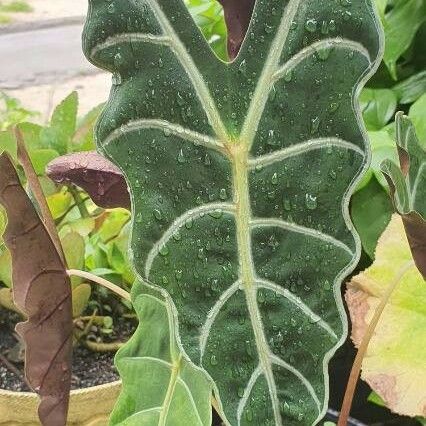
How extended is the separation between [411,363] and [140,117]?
425mm

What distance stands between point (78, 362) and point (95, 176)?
15.7 inches

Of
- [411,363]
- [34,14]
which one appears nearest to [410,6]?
[411,363]

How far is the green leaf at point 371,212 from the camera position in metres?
0.93

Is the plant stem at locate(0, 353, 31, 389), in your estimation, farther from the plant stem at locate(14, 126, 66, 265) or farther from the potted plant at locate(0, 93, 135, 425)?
the plant stem at locate(14, 126, 66, 265)

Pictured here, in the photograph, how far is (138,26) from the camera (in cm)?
41

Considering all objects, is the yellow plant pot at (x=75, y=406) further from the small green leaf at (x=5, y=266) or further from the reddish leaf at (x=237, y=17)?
the reddish leaf at (x=237, y=17)

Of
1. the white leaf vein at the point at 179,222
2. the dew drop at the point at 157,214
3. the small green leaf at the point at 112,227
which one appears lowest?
the small green leaf at the point at 112,227

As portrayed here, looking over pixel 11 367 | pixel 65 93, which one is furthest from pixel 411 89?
pixel 65 93

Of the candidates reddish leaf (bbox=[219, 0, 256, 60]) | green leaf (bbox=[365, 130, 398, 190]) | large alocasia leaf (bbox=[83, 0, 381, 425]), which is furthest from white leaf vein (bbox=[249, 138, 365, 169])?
green leaf (bbox=[365, 130, 398, 190])

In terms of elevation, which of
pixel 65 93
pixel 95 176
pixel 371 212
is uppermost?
pixel 95 176

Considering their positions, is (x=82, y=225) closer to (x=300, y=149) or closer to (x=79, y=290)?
(x=79, y=290)

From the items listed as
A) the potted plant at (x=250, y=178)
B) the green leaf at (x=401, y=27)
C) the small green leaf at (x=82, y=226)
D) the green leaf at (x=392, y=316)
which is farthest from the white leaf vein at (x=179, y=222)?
the green leaf at (x=401, y=27)

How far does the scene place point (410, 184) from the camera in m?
0.51

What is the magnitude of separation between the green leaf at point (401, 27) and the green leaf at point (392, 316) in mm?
350
